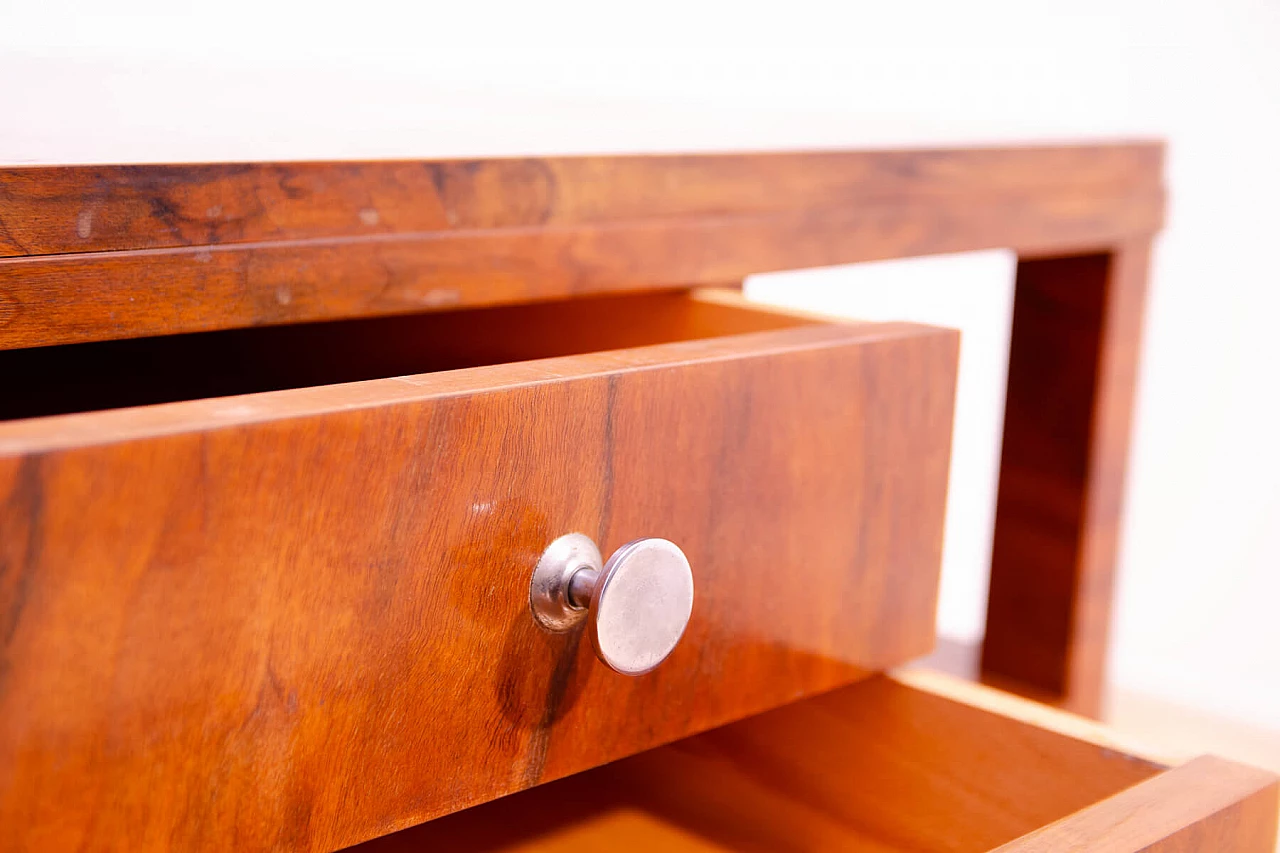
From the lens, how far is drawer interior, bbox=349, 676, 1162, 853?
0.45 meters

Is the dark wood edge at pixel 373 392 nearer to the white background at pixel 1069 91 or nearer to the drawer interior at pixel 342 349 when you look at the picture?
the drawer interior at pixel 342 349

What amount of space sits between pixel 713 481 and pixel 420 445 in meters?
0.10

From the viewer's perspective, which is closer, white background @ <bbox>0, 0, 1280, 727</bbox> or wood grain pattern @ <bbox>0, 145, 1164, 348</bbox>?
wood grain pattern @ <bbox>0, 145, 1164, 348</bbox>

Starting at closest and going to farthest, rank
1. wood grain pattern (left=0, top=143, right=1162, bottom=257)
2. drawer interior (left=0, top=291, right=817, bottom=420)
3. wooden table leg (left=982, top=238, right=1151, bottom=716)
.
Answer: wood grain pattern (left=0, top=143, right=1162, bottom=257)
drawer interior (left=0, top=291, right=817, bottom=420)
wooden table leg (left=982, top=238, right=1151, bottom=716)

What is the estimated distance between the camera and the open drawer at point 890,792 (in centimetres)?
38

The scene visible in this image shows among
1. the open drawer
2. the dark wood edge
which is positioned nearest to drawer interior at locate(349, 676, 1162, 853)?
the open drawer

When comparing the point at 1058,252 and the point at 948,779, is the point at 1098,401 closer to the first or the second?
the point at 1058,252

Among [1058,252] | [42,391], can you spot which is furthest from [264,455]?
[1058,252]

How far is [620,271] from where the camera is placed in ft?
1.69

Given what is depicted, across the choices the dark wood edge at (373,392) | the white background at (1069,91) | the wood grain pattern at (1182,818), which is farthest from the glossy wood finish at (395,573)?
the white background at (1069,91)

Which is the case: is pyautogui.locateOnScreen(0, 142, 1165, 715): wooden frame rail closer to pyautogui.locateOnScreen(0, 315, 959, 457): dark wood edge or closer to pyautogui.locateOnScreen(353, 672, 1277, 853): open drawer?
pyautogui.locateOnScreen(0, 315, 959, 457): dark wood edge

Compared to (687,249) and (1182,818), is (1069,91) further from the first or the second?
(1182,818)

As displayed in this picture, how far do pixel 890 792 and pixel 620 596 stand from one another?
205 millimetres

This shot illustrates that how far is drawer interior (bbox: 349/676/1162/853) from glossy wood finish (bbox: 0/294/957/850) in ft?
0.22
